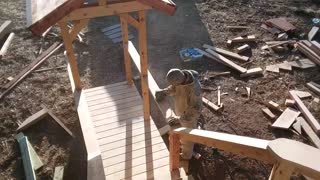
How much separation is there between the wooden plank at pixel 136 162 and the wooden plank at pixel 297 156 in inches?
161

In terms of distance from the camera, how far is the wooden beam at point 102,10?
15.8ft

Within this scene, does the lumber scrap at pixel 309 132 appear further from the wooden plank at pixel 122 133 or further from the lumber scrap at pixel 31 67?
the lumber scrap at pixel 31 67

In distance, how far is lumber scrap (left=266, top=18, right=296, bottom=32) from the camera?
11867 millimetres

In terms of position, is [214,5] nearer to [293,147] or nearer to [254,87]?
[254,87]

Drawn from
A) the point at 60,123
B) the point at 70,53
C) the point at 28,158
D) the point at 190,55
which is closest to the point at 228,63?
the point at 190,55

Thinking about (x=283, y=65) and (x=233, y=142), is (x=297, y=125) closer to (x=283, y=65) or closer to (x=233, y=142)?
(x=283, y=65)

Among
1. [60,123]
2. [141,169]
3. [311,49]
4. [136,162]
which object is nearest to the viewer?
[141,169]

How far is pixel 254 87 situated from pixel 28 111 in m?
7.25

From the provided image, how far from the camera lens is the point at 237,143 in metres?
3.19

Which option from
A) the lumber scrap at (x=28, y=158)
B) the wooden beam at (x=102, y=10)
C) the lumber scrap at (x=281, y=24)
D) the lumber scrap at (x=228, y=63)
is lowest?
the lumber scrap at (x=28, y=158)

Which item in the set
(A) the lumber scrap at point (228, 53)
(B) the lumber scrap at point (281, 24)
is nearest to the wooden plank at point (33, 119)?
(A) the lumber scrap at point (228, 53)

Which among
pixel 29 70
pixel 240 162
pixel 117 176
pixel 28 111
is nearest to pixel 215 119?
Result: pixel 240 162

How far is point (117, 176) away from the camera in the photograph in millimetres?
5969

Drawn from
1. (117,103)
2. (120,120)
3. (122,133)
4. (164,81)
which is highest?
(164,81)
